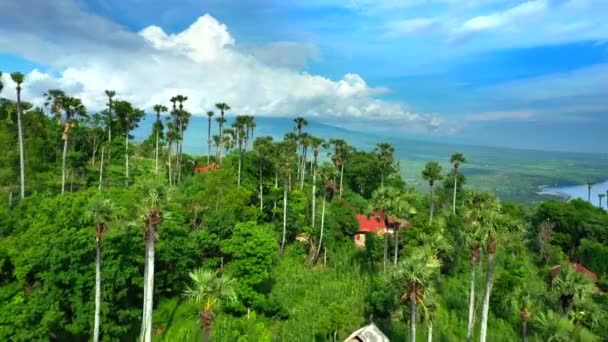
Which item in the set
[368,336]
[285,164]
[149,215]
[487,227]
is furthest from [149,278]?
[285,164]

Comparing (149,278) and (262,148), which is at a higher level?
(262,148)

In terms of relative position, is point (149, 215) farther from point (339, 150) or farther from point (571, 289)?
point (339, 150)

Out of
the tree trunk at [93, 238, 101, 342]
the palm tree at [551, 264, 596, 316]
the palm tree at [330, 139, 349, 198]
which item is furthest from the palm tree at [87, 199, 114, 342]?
the palm tree at [330, 139, 349, 198]

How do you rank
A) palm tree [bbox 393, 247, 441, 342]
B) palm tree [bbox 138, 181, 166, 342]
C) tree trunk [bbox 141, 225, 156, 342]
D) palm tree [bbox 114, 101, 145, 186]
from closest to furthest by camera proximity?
1. palm tree [bbox 393, 247, 441, 342]
2. palm tree [bbox 138, 181, 166, 342]
3. tree trunk [bbox 141, 225, 156, 342]
4. palm tree [bbox 114, 101, 145, 186]

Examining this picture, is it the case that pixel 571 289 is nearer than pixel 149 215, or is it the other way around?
pixel 149 215

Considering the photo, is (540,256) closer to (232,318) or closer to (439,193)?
(439,193)

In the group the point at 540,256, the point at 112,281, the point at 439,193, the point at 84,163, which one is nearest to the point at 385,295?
the point at 112,281

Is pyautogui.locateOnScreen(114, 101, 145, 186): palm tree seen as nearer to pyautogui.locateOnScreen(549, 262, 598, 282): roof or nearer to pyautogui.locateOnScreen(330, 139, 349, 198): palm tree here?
pyautogui.locateOnScreen(330, 139, 349, 198): palm tree

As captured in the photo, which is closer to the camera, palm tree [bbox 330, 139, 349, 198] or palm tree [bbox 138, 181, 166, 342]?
Result: palm tree [bbox 138, 181, 166, 342]

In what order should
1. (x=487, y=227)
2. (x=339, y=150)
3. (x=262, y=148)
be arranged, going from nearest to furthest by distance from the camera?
(x=487, y=227)
(x=262, y=148)
(x=339, y=150)
